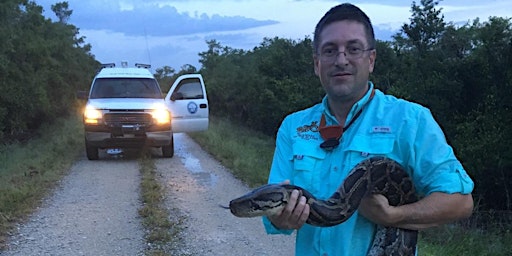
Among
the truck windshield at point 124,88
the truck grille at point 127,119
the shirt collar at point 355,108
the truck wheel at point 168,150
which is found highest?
the shirt collar at point 355,108

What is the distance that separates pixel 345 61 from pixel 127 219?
6530mm

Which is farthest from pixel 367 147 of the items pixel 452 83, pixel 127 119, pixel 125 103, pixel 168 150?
pixel 452 83

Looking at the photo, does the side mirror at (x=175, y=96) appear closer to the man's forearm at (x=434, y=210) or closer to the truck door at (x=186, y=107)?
the truck door at (x=186, y=107)

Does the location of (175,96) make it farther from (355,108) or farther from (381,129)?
(381,129)

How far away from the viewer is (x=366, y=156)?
2.32m

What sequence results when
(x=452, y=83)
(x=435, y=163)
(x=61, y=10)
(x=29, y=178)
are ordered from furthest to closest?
(x=61, y=10) < (x=452, y=83) < (x=29, y=178) < (x=435, y=163)

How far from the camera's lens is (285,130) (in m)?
2.66

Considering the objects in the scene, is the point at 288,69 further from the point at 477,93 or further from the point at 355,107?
the point at 355,107

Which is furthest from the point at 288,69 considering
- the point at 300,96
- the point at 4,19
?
the point at 4,19

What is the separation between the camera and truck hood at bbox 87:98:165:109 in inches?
542

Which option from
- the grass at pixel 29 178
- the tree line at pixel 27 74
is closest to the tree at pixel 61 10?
the tree line at pixel 27 74

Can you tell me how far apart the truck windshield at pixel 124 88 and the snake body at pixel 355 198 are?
42.1ft

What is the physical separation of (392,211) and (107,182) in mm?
9714

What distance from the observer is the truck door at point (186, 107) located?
15.3m
